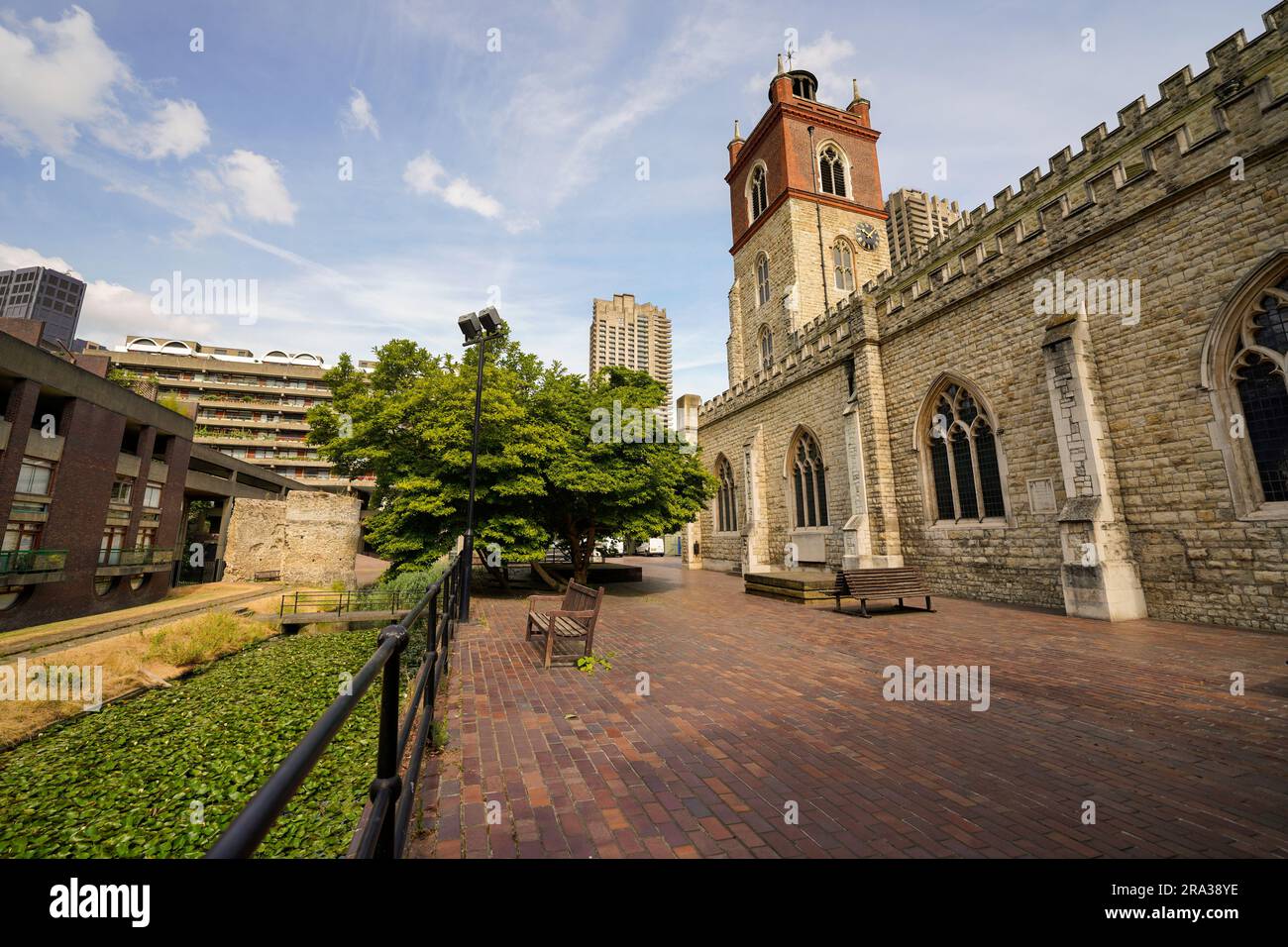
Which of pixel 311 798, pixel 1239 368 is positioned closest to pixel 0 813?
pixel 311 798

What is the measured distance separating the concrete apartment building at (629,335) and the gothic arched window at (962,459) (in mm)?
119176

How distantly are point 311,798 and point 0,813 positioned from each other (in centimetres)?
463

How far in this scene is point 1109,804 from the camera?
3260 mm

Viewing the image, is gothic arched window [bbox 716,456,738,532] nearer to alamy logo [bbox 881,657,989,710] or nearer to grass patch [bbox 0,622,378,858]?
grass patch [bbox 0,622,378,858]

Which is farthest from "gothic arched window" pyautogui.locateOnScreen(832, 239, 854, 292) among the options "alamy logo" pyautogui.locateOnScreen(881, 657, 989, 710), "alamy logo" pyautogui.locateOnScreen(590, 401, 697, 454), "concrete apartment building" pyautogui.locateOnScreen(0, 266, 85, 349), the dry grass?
"concrete apartment building" pyautogui.locateOnScreen(0, 266, 85, 349)

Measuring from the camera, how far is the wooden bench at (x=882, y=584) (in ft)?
34.9

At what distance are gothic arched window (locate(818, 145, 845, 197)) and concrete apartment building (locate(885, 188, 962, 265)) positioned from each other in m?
26.8

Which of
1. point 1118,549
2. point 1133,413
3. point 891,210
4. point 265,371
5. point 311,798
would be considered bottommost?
point 311,798

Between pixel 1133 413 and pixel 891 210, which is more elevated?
pixel 891 210

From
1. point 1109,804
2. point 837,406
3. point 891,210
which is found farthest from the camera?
point 891,210

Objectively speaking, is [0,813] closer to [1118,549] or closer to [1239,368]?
[1118,549]

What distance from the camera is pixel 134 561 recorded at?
2212 centimetres

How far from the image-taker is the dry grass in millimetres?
9719

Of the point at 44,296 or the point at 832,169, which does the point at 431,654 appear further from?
the point at 44,296
